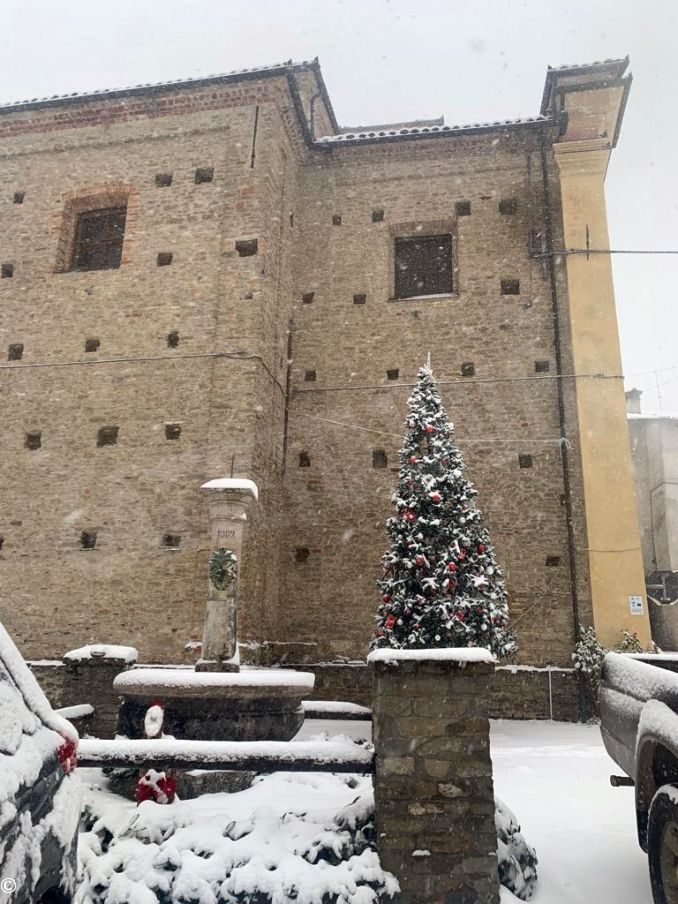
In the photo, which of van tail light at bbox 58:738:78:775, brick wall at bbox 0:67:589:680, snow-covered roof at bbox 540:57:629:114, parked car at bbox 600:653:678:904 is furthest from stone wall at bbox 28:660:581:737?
snow-covered roof at bbox 540:57:629:114

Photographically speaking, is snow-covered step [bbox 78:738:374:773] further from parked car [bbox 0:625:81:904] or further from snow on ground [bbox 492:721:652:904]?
parked car [bbox 0:625:81:904]

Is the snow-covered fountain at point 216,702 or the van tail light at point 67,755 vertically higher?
the van tail light at point 67,755

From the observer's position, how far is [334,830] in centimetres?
358

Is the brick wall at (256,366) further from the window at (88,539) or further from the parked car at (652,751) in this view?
the parked car at (652,751)

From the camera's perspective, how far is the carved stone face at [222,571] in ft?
22.1

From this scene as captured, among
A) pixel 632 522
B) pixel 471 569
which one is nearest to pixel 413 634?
pixel 471 569

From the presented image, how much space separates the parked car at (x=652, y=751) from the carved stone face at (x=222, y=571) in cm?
→ 382

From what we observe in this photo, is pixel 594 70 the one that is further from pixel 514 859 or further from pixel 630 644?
pixel 514 859

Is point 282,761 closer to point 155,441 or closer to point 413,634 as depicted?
point 413,634

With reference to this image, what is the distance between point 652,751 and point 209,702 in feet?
10.8

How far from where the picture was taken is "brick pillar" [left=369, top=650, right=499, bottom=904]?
336 cm

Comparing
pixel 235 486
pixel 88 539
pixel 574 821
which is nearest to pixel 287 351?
pixel 88 539

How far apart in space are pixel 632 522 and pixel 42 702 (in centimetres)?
1098

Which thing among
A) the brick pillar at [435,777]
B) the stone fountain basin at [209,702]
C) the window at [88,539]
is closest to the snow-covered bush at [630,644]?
the stone fountain basin at [209,702]
